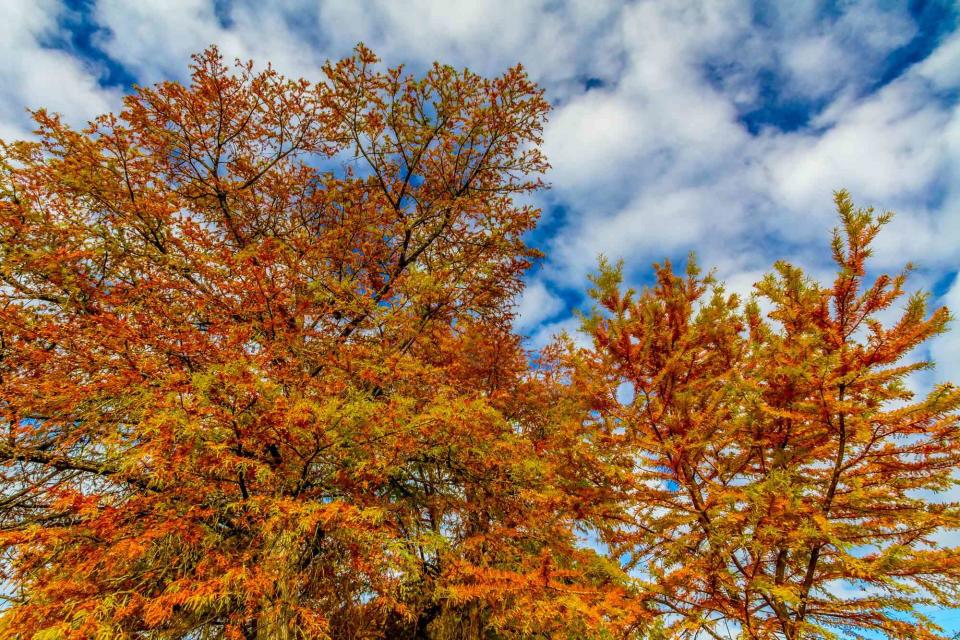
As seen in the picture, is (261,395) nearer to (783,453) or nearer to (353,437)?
(353,437)

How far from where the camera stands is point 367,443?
393cm

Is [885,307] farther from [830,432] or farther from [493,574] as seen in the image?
[493,574]

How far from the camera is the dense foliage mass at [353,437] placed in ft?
10.6

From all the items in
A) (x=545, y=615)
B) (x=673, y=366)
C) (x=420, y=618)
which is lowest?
(x=420, y=618)

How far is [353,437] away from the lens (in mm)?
3904

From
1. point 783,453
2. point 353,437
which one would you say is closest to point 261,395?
point 353,437

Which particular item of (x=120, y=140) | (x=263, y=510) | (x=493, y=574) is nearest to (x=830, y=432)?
(x=493, y=574)

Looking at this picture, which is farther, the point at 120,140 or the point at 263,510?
the point at 120,140

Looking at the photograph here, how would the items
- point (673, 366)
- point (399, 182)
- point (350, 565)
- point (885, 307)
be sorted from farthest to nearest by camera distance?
1. point (399, 182)
2. point (673, 366)
3. point (350, 565)
4. point (885, 307)

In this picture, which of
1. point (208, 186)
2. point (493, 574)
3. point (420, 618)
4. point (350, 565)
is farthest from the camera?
point (420, 618)

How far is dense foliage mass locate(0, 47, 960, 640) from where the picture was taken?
3244mm

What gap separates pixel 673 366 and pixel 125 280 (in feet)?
22.2

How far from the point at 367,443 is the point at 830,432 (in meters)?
4.36

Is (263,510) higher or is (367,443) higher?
(367,443)
